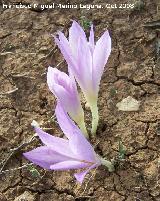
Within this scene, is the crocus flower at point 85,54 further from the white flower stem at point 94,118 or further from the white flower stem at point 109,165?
the white flower stem at point 109,165

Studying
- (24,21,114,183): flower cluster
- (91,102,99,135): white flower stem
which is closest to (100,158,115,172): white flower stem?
(24,21,114,183): flower cluster

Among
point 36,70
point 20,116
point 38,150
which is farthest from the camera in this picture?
point 36,70

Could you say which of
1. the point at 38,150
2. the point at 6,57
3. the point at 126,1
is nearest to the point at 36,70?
the point at 6,57

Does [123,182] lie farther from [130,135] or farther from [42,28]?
[42,28]

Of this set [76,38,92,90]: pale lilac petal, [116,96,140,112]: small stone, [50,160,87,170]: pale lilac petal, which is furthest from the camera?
[116,96,140,112]: small stone

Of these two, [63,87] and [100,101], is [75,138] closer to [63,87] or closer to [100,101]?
[63,87]

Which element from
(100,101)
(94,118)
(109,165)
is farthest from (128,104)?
(109,165)

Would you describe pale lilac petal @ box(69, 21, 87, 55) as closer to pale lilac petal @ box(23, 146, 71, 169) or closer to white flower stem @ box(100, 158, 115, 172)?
pale lilac petal @ box(23, 146, 71, 169)
